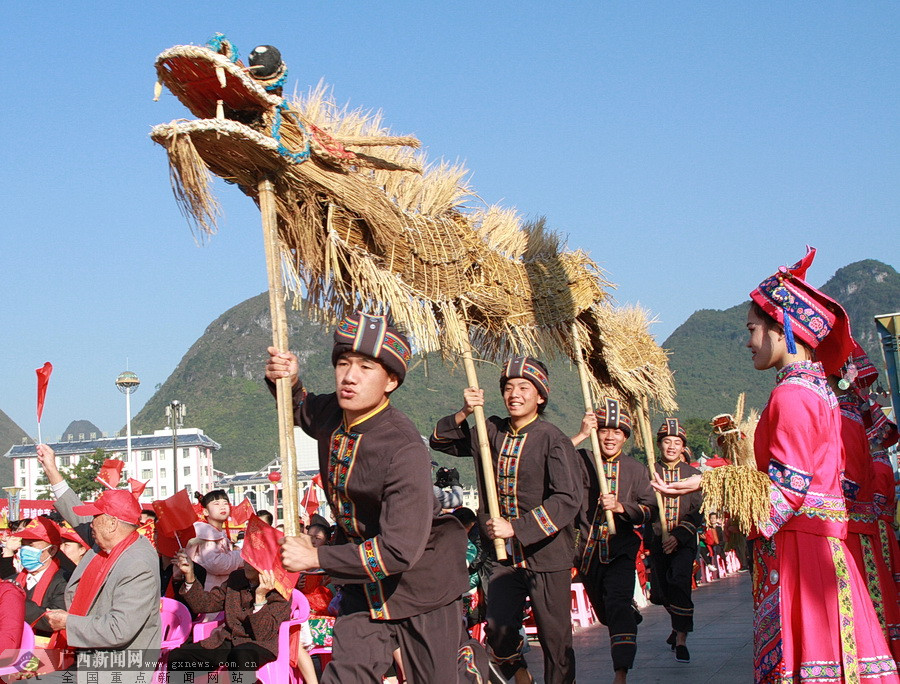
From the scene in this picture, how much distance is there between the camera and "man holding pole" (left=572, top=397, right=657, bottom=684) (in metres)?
6.02

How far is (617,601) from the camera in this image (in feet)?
20.2

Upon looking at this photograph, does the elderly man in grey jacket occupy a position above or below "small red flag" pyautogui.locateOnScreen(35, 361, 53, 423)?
below

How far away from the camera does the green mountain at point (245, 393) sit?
76.4 meters

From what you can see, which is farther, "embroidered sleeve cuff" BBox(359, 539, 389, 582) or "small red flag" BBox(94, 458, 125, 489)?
"small red flag" BBox(94, 458, 125, 489)

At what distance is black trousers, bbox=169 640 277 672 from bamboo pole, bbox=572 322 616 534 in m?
2.46

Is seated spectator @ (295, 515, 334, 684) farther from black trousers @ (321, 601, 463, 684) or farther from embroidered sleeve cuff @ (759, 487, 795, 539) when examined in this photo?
embroidered sleeve cuff @ (759, 487, 795, 539)

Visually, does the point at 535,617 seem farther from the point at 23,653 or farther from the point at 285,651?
the point at 23,653

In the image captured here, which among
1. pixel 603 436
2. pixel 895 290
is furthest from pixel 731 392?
pixel 603 436

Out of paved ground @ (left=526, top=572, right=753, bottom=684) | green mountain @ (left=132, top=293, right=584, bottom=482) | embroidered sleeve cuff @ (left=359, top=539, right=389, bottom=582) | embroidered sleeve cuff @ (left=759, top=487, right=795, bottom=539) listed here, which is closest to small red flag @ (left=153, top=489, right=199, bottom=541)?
paved ground @ (left=526, top=572, right=753, bottom=684)

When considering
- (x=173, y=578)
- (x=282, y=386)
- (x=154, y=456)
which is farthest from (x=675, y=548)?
(x=154, y=456)

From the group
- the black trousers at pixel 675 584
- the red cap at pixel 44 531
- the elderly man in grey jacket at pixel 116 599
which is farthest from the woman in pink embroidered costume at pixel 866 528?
the red cap at pixel 44 531

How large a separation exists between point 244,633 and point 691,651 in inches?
138

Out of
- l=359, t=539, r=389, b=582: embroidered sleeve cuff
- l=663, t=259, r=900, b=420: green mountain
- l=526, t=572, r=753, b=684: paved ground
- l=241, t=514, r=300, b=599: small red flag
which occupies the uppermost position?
l=663, t=259, r=900, b=420: green mountain

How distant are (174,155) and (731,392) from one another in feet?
275
